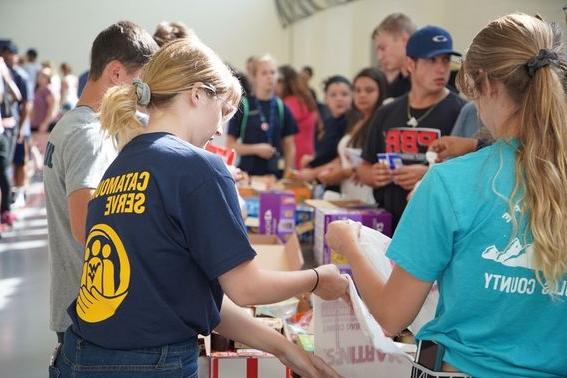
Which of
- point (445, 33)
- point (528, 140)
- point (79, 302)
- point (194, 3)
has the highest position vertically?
point (194, 3)

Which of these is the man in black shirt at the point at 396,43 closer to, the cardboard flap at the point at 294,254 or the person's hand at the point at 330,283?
the cardboard flap at the point at 294,254

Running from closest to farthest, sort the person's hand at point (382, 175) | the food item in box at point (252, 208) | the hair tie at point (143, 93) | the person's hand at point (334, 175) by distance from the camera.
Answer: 1. the hair tie at point (143, 93)
2. the person's hand at point (382, 175)
3. the food item in box at point (252, 208)
4. the person's hand at point (334, 175)

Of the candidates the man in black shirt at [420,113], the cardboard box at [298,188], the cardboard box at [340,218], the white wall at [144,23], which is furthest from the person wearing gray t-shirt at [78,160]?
the white wall at [144,23]

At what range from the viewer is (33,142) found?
39.5 ft

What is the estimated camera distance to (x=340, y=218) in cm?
315

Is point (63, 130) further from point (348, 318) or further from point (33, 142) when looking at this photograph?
point (33, 142)

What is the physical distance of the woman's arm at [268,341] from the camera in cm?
194

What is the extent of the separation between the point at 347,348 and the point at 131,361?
61 centimetres

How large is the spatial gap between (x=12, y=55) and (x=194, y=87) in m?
8.13

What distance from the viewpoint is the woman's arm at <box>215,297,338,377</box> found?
194cm

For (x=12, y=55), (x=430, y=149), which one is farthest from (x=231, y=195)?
(x=12, y=55)

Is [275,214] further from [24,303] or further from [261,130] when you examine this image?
[24,303]

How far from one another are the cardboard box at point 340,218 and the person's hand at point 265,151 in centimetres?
195

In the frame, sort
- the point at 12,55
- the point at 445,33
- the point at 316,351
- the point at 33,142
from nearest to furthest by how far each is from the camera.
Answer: the point at 316,351 < the point at 445,33 < the point at 12,55 < the point at 33,142
